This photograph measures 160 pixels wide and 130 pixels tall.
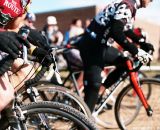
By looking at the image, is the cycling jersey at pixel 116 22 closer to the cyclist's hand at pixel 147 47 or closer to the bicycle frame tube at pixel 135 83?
the bicycle frame tube at pixel 135 83

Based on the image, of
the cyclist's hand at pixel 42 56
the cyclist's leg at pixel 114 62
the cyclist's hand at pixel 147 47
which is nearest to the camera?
the cyclist's hand at pixel 42 56

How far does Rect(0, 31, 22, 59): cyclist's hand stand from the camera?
330 centimetres

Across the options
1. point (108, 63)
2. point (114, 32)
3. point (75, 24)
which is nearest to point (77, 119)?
point (114, 32)

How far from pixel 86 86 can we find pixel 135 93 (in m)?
0.69

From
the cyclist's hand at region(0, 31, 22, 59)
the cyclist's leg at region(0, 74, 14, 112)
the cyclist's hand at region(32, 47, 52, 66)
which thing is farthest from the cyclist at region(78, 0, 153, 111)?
the cyclist's hand at region(0, 31, 22, 59)

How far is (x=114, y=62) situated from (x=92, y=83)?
426 mm

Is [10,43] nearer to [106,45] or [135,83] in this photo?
[106,45]

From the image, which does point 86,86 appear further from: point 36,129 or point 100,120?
point 36,129

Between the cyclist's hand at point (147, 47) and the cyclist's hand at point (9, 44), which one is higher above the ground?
the cyclist's hand at point (9, 44)

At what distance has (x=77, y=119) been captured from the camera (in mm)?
3512

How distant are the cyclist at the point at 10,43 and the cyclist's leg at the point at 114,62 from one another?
2063 millimetres

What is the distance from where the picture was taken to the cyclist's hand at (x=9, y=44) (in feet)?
10.8

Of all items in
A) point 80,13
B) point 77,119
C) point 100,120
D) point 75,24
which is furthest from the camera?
point 80,13

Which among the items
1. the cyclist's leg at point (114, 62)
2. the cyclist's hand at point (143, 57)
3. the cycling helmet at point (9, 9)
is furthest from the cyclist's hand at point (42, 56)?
the cyclist's leg at point (114, 62)
